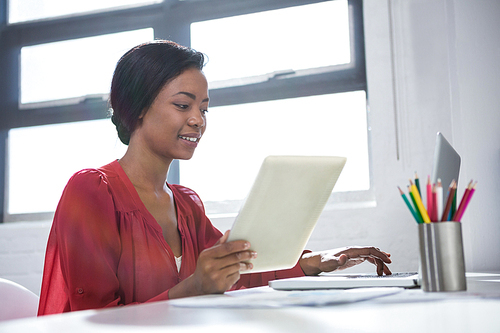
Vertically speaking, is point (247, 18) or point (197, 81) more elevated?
point (247, 18)

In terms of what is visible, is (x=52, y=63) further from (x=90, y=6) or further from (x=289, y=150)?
(x=289, y=150)

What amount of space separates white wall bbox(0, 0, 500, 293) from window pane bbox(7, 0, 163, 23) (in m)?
1.42

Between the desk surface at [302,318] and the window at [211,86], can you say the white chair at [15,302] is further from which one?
the window at [211,86]

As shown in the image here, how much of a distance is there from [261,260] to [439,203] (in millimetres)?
343

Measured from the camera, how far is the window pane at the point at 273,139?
225 cm

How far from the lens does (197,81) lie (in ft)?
4.71

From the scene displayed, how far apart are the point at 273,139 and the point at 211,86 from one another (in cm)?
43

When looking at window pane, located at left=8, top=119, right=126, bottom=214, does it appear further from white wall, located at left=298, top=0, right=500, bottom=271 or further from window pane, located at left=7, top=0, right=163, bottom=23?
white wall, located at left=298, top=0, right=500, bottom=271

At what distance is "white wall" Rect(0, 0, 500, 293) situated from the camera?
181 cm

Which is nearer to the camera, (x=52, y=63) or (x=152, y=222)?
(x=152, y=222)

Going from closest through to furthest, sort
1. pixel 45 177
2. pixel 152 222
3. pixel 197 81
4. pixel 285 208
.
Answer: pixel 285 208, pixel 152 222, pixel 197 81, pixel 45 177

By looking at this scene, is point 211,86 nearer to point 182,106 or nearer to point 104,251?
point 182,106

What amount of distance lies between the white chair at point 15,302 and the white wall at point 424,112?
3.31ft

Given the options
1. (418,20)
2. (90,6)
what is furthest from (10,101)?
(418,20)
